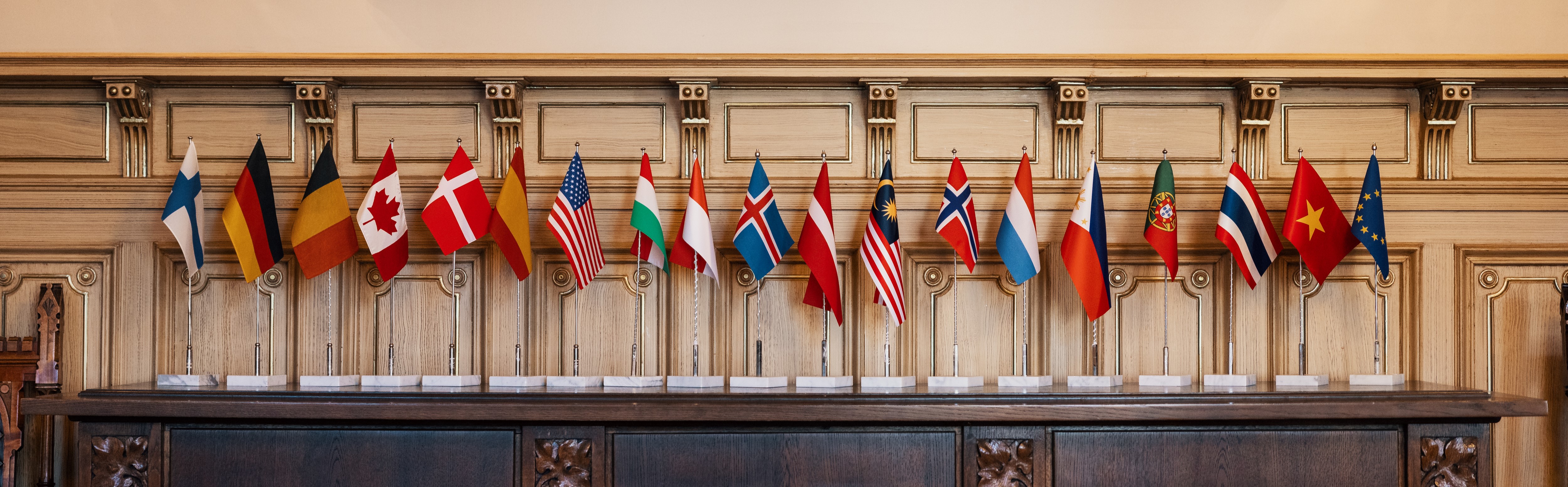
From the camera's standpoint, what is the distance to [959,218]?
171 inches

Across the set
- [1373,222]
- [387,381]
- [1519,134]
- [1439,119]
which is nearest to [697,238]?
[387,381]

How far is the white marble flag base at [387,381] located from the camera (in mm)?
4379

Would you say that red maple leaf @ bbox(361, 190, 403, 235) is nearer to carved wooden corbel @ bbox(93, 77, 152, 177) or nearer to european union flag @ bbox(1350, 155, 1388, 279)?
carved wooden corbel @ bbox(93, 77, 152, 177)

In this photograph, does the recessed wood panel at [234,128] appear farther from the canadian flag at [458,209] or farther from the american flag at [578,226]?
the american flag at [578,226]

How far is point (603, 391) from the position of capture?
4242mm

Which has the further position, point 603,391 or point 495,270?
point 495,270

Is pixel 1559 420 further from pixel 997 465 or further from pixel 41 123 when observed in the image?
pixel 41 123

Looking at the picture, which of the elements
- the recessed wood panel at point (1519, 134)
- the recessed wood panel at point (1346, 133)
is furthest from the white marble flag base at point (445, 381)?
the recessed wood panel at point (1519, 134)

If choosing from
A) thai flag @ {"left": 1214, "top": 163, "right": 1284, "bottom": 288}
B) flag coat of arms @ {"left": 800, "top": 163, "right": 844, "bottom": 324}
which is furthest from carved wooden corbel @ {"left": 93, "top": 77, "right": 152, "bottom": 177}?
thai flag @ {"left": 1214, "top": 163, "right": 1284, "bottom": 288}

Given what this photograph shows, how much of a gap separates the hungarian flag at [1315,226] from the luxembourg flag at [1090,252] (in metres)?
0.84

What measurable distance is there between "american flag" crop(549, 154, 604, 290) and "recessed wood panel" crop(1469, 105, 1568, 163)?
4.08 metres

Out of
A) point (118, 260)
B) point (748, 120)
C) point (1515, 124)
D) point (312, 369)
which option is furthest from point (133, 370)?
point (1515, 124)

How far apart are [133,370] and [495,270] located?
1.75 m

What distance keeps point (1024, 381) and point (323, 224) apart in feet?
10.3
